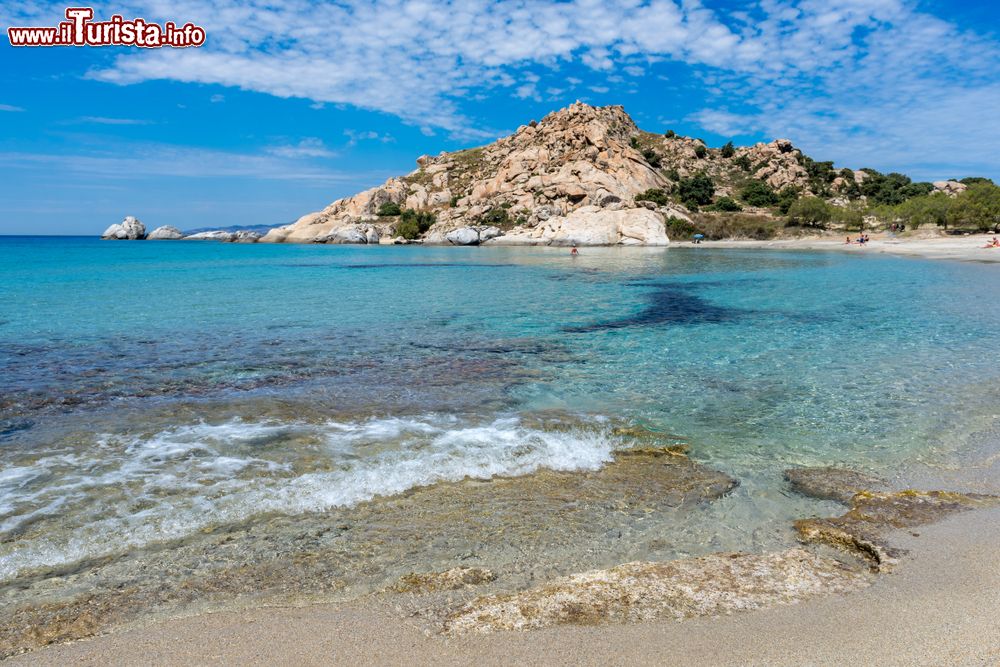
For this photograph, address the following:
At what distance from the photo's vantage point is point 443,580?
5.03 metres

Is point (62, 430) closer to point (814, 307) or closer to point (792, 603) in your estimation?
point (792, 603)

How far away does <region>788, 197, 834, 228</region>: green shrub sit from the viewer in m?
91.7

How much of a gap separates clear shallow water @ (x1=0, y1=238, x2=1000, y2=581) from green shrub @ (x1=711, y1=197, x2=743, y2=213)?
91.2 metres

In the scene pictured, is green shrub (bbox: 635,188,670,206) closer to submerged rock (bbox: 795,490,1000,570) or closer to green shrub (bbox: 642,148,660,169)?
green shrub (bbox: 642,148,660,169)

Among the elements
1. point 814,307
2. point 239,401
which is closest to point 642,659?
point 239,401

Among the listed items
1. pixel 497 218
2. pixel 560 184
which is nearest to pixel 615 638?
pixel 497 218

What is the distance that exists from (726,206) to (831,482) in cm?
11291

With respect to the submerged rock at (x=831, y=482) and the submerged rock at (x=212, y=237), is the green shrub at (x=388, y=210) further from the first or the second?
the submerged rock at (x=831, y=482)

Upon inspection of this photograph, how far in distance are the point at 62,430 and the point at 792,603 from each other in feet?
33.9

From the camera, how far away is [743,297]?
28.1 metres

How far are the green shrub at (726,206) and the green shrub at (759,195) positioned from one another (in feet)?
12.6

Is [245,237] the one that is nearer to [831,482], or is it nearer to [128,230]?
[128,230]

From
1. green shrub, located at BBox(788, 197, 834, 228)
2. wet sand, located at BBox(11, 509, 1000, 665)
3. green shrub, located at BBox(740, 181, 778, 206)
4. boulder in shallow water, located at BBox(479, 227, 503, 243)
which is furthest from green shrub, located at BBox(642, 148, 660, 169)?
wet sand, located at BBox(11, 509, 1000, 665)

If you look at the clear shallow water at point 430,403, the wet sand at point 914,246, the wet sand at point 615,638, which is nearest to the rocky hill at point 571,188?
the wet sand at point 914,246
